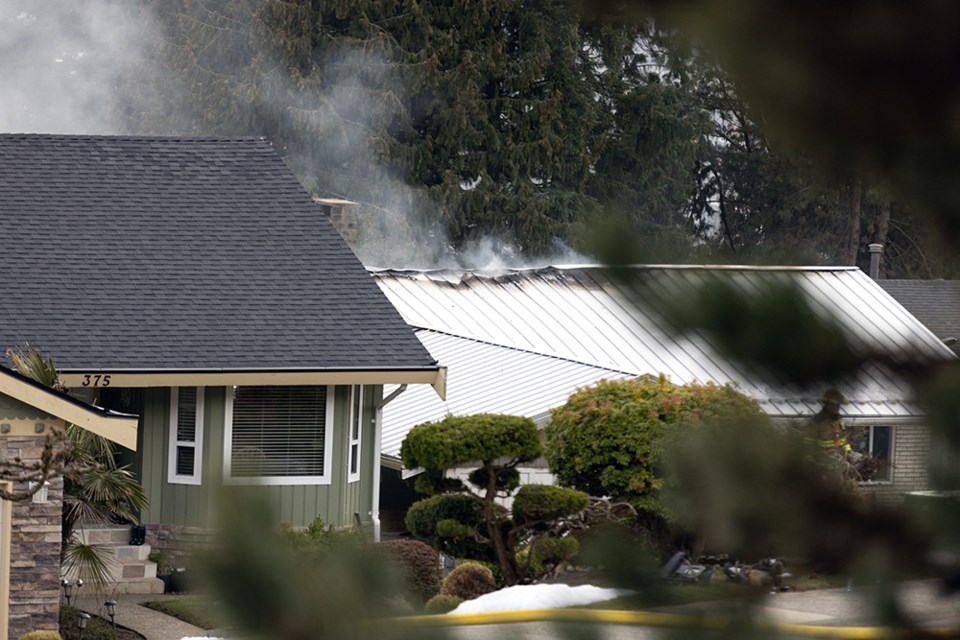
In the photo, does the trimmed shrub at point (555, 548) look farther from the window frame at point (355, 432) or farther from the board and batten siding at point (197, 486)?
the window frame at point (355, 432)

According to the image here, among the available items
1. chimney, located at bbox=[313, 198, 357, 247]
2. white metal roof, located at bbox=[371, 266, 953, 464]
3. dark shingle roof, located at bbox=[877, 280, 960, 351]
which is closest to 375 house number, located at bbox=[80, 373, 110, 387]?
white metal roof, located at bbox=[371, 266, 953, 464]

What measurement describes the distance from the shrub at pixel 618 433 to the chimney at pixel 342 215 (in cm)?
1018

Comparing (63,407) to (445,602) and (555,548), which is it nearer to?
(445,602)

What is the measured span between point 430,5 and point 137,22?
443 inches

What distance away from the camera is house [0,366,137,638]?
1171cm

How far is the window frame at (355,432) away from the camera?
16.5 metres

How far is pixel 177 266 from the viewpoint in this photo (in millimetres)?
16969

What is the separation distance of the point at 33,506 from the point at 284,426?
14.4 feet

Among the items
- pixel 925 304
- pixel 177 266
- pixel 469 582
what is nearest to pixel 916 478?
pixel 469 582

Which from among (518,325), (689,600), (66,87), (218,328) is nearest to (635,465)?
(218,328)

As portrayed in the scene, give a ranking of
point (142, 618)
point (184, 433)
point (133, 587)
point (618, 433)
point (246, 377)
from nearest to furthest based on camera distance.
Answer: point (142, 618) < point (618, 433) < point (133, 587) < point (246, 377) < point (184, 433)

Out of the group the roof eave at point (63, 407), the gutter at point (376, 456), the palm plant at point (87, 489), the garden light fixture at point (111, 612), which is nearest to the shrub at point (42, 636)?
the palm plant at point (87, 489)

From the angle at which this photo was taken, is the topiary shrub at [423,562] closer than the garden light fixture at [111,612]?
No

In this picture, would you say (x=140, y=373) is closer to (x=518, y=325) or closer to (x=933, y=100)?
(x=518, y=325)
